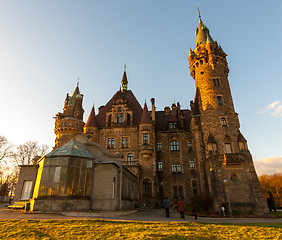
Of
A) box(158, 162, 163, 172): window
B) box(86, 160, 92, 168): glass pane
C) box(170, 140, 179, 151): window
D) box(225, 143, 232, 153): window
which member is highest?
box(170, 140, 179, 151): window

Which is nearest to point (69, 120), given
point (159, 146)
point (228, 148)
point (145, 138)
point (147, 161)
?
point (145, 138)

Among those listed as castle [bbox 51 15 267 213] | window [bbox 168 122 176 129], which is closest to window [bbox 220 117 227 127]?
castle [bbox 51 15 267 213]

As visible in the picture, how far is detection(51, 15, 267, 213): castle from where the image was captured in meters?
25.4

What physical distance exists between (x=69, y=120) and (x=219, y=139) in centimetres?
2703

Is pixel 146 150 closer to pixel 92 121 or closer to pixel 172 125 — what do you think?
pixel 172 125

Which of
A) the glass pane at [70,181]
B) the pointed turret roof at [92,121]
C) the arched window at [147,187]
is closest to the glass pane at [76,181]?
the glass pane at [70,181]

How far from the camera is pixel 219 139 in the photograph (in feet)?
91.4

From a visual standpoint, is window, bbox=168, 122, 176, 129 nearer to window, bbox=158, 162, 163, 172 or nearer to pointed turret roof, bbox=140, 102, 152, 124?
pointed turret roof, bbox=140, 102, 152, 124

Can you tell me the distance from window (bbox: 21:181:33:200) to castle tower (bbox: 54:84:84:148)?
15215 mm

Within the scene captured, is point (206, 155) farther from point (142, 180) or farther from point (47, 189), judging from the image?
point (47, 189)

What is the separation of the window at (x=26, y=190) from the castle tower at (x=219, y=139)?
70.4 feet

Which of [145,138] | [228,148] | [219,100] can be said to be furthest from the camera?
[145,138]

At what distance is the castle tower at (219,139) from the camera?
80.3 feet

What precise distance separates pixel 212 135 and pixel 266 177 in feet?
193
